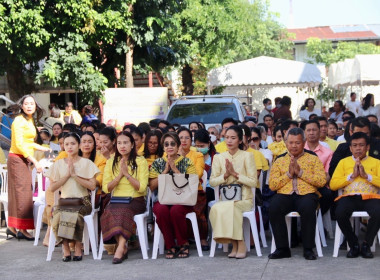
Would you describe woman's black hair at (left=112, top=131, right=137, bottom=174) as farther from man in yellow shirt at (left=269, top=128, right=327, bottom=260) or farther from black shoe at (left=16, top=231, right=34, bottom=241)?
black shoe at (left=16, top=231, right=34, bottom=241)

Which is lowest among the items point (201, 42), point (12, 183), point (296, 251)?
point (296, 251)

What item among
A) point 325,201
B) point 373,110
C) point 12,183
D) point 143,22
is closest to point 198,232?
point 325,201

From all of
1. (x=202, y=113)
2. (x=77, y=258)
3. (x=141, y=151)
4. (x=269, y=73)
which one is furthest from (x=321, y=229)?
(x=269, y=73)

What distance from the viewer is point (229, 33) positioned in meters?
27.9

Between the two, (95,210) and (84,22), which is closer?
(95,210)

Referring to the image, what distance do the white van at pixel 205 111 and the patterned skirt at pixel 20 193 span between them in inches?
205

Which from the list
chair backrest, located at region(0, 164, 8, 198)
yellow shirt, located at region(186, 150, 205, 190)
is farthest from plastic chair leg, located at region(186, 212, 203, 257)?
chair backrest, located at region(0, 164, 8, 198)

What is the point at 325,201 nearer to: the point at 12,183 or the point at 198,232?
the point at 198,232

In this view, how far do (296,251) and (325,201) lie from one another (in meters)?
0.81

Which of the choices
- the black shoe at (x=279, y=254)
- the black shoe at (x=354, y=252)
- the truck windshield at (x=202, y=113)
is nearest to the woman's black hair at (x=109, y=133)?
the black shoe at (x=279, y=254)

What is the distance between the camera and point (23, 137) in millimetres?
9461

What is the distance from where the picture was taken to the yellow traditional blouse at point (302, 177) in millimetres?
8148

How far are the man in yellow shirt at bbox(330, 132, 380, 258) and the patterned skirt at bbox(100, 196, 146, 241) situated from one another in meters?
2.26

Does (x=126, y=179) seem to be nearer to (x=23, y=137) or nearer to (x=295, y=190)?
(x=23, y=137)
